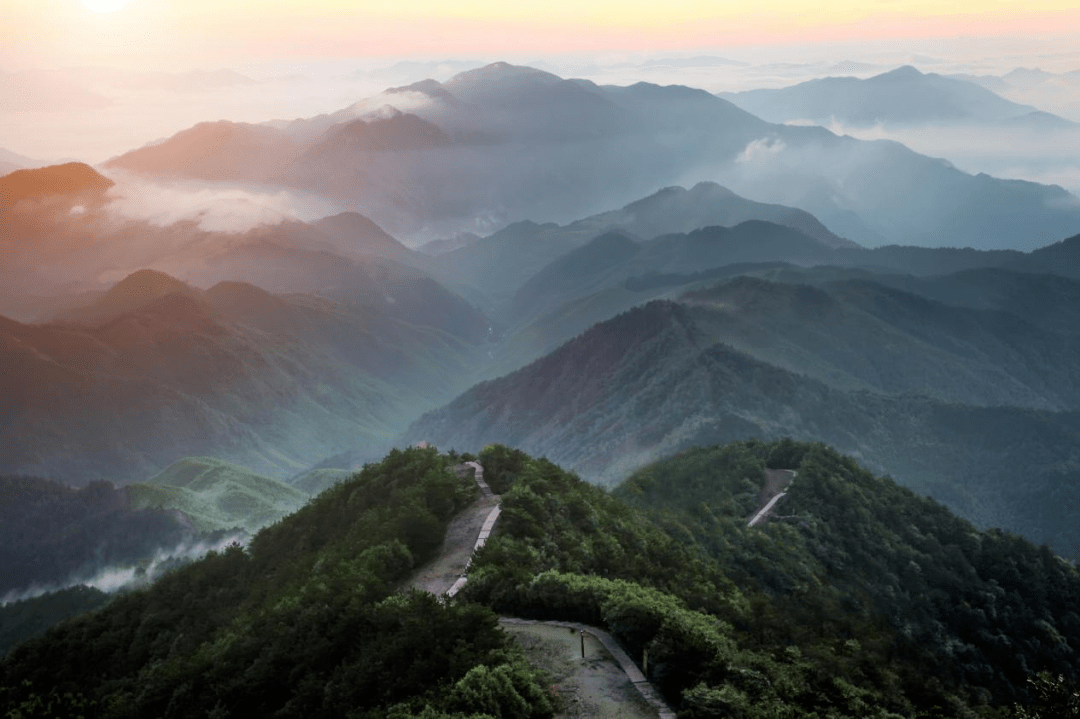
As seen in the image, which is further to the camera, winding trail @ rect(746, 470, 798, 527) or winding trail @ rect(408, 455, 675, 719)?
winding trail @ rect(746, 470, 798, 527)

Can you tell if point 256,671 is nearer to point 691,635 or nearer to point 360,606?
point 360,606

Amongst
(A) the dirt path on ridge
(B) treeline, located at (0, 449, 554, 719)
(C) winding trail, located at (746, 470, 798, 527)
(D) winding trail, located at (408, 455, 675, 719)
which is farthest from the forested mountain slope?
(A) the dirt path on ridge

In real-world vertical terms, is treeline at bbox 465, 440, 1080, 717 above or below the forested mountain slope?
above

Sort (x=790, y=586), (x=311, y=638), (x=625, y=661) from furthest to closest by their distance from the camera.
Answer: (x=790, y=586) < (x=311, y=638) < (x=625, y=661)

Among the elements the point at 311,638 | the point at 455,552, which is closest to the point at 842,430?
the point at 455,552

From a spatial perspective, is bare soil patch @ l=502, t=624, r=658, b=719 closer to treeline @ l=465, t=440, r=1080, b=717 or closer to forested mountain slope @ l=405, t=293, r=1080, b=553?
treeline @ l=465, t=440, r=1080, b=717

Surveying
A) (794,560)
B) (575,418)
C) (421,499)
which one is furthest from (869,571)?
(575,418)

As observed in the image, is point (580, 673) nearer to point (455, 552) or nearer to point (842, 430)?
point (455, 552)
